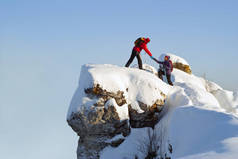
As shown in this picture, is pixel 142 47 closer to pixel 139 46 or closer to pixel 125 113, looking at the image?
pixel 139 46

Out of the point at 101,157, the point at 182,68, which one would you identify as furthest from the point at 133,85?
the point at 182,68

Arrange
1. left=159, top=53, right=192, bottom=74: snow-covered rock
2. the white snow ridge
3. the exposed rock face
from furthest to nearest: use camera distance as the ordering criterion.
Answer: left=159, top=53, right=192, bottom=74: snow-covered rock, the exposed rock face, the white snow ridge

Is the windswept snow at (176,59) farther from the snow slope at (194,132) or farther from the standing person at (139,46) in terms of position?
the standing person at (139,46)

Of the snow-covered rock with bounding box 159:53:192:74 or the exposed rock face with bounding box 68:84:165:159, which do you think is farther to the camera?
the snow-covered rock with bounding box 159:53:192:74

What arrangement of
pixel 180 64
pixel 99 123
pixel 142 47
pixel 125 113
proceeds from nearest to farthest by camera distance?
pixel 99 123 → pixel 125 113 → pixel 142 47 → pixel 180 64

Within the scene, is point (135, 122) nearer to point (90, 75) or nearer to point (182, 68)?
point (90, 75)

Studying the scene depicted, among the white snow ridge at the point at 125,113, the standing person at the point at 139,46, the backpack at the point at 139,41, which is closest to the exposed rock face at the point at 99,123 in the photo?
the white snow ridge at the point at 125,113

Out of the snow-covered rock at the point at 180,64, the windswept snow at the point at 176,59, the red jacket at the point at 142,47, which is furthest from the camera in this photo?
the windswept snow at the point at 176,59

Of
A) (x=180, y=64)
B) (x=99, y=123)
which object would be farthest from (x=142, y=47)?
(x=180, y=64)

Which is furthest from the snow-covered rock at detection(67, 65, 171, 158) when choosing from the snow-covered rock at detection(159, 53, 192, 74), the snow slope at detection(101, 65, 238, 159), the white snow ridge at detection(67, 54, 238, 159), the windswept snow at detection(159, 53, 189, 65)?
the windswept snow at detection(159, 53, 189, 65)

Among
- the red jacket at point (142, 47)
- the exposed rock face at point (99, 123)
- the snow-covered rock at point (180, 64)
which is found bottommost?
the exposed rock face at point (99, 123)

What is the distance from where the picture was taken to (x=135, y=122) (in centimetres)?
995

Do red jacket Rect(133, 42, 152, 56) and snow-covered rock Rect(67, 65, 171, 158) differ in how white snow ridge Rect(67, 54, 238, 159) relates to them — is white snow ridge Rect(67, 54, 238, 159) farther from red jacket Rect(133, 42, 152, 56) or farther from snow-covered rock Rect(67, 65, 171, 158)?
red jacket Rect(133, 42, 152, 56)

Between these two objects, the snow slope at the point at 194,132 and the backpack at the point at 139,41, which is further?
the backpack at the point at 139,41
